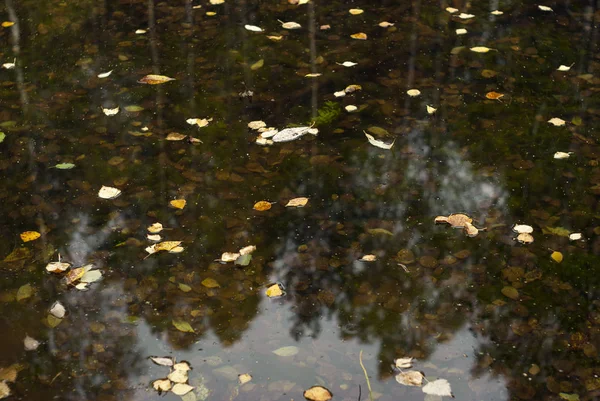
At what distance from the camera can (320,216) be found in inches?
142

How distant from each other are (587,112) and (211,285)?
9.51ft

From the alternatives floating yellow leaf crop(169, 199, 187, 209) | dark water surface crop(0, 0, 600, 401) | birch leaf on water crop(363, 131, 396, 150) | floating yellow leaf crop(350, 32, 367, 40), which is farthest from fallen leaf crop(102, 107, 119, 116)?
floating yellow leaf crop(350, 32, 367, 40)

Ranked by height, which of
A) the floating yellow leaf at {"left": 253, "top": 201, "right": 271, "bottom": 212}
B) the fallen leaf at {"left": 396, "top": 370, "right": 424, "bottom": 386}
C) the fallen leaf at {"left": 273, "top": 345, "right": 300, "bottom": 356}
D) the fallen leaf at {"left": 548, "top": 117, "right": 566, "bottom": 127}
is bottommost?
the fallen leaf at {"left": 273, "top": 345, "right": 300, "bottom": 356}

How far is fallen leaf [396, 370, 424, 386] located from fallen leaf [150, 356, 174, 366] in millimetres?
954

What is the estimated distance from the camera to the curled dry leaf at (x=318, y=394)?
263 centimetres

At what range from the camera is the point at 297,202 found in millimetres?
3711

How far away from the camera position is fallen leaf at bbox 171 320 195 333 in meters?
2.96

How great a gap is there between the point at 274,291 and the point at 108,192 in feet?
4.17

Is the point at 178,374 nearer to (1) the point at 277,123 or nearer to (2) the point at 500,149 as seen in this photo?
(1) the point at 277,123

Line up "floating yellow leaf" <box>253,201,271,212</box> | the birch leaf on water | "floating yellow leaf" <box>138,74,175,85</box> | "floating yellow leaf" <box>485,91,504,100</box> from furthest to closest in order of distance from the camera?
"floating yellow leaf" <box>138,74,175,85</box>
"floating yellow leaf" <box>485,91,504,100</box>
the birch leaf on water
"floating yellow leaf" <box>253,201,271,212</box>

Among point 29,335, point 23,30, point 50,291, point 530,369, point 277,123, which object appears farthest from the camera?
point 23,30

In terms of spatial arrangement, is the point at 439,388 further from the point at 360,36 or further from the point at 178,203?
the point at 360,36

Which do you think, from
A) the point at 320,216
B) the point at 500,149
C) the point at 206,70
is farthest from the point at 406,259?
the point at 206,70

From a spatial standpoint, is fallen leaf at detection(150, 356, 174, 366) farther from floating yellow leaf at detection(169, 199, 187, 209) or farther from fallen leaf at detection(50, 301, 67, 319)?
floating yellow leaf at detection(169, 199, 187, 209)
